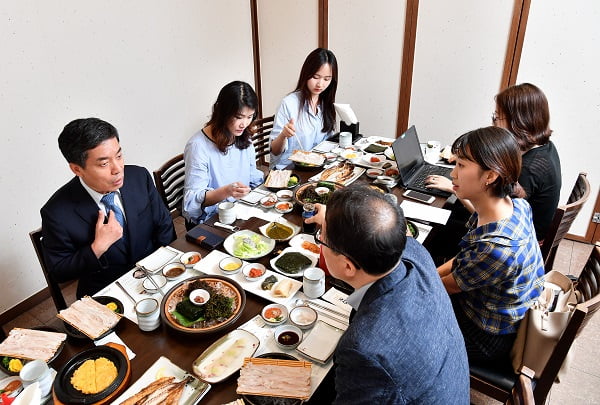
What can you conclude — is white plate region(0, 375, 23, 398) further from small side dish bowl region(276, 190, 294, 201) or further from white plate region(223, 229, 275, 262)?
small side dish bowl region(276, 190, 294, 201)

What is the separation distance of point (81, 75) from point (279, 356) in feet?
8.83

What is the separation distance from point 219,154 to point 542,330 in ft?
6.57

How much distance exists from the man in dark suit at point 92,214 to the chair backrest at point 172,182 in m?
0.47

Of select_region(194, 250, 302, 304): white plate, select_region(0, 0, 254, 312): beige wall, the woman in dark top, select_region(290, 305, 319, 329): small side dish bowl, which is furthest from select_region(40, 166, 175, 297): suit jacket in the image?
the woman in dark top

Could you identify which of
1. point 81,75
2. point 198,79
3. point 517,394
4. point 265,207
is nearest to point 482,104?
point 265,207

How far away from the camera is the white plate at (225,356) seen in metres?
1.28

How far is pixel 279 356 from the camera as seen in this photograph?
1.33m

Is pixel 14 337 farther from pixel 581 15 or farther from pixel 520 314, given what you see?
pixel 581 15

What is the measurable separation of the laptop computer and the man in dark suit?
5.21 feet

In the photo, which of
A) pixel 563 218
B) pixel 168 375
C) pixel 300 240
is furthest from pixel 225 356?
pixel 563 218

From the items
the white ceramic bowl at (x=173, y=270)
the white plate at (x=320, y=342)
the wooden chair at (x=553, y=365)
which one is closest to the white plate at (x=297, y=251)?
the white plate at (x=320, y=342)

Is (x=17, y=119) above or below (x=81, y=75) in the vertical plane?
below

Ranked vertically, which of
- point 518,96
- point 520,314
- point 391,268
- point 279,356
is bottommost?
point 520,314

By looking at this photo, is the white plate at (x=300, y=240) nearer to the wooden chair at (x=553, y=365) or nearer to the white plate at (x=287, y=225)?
the white plate at (x=287, y=225)
